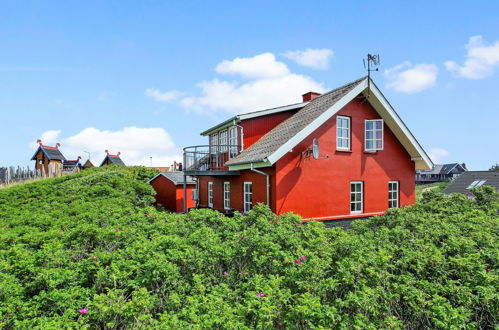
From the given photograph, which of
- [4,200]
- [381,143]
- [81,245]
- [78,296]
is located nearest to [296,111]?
[381,143]

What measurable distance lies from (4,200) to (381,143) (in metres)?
17.6

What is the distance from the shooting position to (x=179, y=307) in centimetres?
403

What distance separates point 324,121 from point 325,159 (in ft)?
5.08

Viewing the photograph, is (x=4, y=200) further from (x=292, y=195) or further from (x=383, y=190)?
(x=383, y=190)

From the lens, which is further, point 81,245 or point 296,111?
point 296,111

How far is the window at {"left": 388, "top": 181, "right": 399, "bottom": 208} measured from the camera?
13.7 metres

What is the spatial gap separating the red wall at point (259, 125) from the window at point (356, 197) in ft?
16.6

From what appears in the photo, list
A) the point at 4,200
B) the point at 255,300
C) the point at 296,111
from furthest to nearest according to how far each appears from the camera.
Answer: the point at 296,111
the point at 4,200
the point at 255,300

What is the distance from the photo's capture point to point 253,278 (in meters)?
4.50

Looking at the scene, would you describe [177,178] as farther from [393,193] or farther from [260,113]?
[393,193]

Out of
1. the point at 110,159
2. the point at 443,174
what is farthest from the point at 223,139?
the point at 443,174

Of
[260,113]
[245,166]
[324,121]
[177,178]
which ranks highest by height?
[260,113]

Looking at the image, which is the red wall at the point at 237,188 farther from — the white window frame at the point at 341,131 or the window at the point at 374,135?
the window at the point at 374,135

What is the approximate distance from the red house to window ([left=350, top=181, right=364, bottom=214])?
44 millimetres
